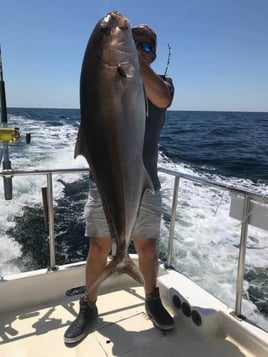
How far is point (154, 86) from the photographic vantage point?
1.86 metres

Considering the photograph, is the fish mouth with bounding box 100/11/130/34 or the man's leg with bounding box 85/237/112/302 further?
the man's leg with bounding box 85/237/112/302

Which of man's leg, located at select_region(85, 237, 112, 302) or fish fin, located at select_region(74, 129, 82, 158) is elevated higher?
fish fin, located at select_region(74, 129, 82, 158)

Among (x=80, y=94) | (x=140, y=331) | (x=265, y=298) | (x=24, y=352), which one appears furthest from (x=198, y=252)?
(x=80, y=94)

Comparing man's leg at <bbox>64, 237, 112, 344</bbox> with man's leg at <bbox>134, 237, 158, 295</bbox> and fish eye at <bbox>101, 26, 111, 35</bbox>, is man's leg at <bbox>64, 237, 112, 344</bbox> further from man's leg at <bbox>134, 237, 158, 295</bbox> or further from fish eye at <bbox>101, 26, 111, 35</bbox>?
fish eye at <bbox>101, 26, 111, 35</bbox>

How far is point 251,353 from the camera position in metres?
2.24

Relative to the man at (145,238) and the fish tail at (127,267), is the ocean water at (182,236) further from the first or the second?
the fish tail at (127,267)

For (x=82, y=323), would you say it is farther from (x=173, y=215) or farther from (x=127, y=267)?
(x=173, y=215)

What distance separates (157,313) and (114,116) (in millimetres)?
1497

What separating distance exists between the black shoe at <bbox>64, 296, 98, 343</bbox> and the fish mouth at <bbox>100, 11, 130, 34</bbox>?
176 cm

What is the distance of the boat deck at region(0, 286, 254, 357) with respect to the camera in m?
2.27

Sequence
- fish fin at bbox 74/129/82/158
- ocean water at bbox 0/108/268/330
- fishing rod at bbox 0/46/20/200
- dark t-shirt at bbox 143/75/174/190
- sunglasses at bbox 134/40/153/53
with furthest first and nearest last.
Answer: ocean water at bbox 0/108/268/330
fishing rod at bbox 0/46/20/200
dark t-shirt at bbox 143/75/174/190
sunglasses at bbox 134/40/153/53
fish fin at bbox 74/129/82/158

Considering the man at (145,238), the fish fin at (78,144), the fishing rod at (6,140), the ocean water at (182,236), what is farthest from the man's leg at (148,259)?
the fishing rod at (6,140)

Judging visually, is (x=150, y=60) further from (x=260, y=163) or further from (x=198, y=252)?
(x=260, y=163)

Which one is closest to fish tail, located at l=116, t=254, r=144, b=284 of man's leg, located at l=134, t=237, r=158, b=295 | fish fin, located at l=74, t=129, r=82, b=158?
man's leg, located at l=134, t=237, r=158, b=295
